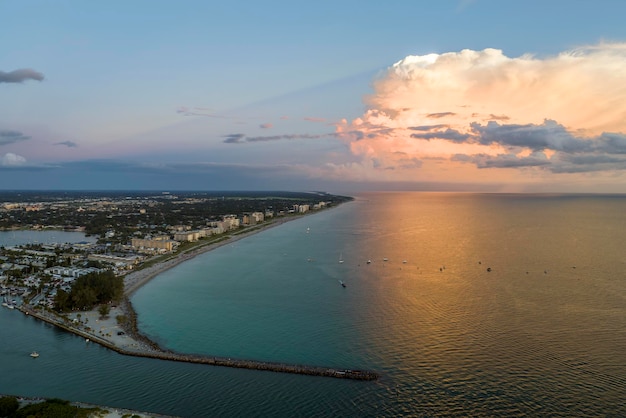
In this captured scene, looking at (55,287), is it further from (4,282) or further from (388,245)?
(388,245)

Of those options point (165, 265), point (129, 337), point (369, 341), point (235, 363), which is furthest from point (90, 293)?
point (369, 341)

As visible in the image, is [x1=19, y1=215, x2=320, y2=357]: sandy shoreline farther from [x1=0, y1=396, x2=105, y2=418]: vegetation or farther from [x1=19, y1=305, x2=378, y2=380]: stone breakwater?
[x1=0, y1=396, x2=105, y2=418]: vegetation

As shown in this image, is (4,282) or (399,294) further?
(4,282)

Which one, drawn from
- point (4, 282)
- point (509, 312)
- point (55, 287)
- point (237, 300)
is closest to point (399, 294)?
point (509, 312)

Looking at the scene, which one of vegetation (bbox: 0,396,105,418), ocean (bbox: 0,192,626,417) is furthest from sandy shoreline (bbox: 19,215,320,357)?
vegetation (bbox: 0,396,105,418)

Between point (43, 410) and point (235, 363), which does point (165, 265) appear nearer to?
point (235, 363)

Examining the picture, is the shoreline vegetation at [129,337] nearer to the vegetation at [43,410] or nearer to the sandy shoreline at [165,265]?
the sandy shoreline at [165,265]

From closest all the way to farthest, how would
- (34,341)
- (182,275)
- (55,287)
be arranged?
(34,341), (55,287), (182,275)

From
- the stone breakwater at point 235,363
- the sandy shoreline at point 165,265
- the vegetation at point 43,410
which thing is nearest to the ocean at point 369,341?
the stone breakwater at point 235,363
